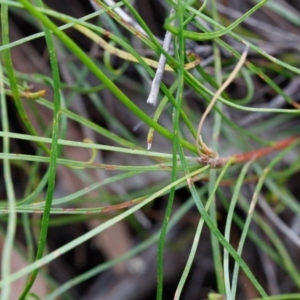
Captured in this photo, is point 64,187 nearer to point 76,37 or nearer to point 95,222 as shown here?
point 95,222

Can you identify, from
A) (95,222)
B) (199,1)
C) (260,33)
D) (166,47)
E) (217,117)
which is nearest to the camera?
(166,47)

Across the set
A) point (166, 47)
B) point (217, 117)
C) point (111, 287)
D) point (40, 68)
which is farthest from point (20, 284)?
point (166, 47)

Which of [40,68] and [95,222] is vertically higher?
[40,68]

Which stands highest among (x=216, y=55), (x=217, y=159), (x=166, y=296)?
(x=216, y=55)

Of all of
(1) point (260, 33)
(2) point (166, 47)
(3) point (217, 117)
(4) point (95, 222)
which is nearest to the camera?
(2) point (166, 47)

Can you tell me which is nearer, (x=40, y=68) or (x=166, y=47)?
(x=166, y=47)

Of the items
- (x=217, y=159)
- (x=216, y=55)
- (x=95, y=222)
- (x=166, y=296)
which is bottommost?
(x=166, y=296)

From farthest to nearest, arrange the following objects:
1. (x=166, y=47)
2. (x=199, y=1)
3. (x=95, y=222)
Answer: (x=95, y=222), (x=199, y=1), (x=166, y=47)

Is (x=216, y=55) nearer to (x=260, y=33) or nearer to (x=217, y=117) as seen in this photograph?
(x=217, y=117)

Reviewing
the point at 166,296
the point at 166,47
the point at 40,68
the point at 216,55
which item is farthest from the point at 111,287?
the point at 166,47
